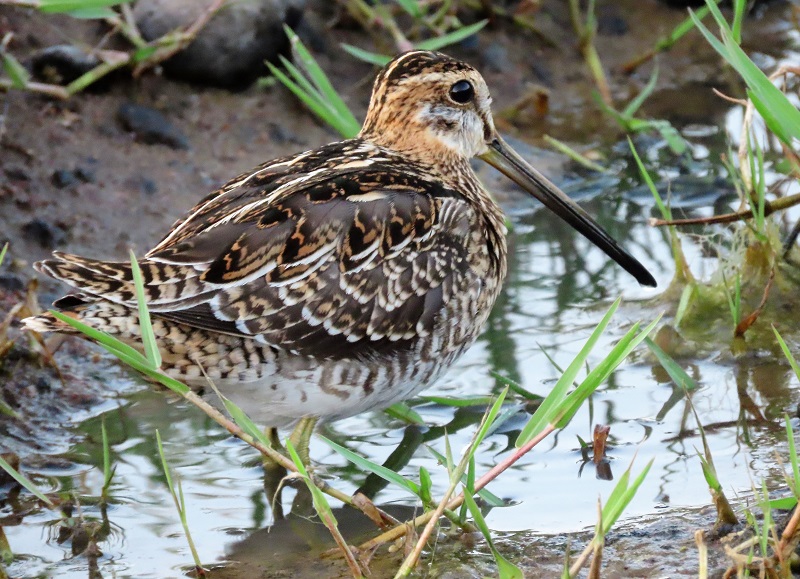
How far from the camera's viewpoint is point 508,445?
430 cm

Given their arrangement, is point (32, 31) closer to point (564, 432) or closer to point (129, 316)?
point (129, 316)

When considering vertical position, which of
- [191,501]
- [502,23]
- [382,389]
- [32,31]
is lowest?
[191,501]

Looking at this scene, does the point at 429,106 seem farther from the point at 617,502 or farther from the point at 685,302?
the point at 617,502

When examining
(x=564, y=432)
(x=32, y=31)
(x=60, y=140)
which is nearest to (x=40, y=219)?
(x=60, y=140)

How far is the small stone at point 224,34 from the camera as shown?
20.1 feet

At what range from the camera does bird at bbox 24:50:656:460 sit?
3.71m

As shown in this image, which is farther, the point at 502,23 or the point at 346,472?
the point at 502,23

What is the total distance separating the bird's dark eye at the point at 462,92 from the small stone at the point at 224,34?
1910mm

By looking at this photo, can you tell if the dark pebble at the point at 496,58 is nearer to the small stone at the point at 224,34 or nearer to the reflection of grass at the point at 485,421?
the small stone at the point at 224,34

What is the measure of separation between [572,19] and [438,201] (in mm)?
3251

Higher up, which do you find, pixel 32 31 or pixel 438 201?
pixel 32 31

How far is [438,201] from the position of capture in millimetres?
4172

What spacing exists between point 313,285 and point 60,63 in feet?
8.73

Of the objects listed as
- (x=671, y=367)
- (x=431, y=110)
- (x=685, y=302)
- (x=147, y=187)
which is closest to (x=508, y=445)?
(x=671, y=367)
